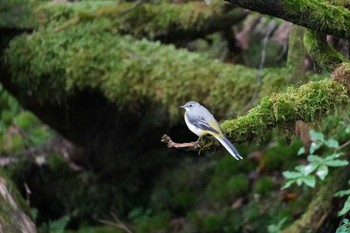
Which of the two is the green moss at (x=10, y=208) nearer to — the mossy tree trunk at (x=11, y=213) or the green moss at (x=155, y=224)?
the mossy tree trunk at (x=11, y=213)

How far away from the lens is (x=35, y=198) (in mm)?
6590

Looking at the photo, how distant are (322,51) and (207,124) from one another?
0.76 m

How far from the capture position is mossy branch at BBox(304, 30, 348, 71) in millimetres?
3271

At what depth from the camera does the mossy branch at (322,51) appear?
3271 millimetres

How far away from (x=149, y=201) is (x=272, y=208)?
4.51ft

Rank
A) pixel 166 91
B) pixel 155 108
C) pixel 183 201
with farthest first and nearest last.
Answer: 1. pixel 183 201
2. pixel 155 108
3. pixel 166 91

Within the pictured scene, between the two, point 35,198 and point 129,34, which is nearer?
point 129,34

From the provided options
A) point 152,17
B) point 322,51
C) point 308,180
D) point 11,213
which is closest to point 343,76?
point 322,51

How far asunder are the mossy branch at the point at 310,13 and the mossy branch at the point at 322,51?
107mm

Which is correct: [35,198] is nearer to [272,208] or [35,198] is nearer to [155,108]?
[155,108]

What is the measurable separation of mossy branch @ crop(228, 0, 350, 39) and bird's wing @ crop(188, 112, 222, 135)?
1.68 ft

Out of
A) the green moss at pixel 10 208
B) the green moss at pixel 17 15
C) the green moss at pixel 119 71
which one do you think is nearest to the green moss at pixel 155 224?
the green moss at pixel 119 71

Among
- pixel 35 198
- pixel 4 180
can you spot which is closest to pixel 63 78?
pixel 35 198

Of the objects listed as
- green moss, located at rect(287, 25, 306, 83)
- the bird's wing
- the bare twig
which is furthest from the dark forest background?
the bare twig
